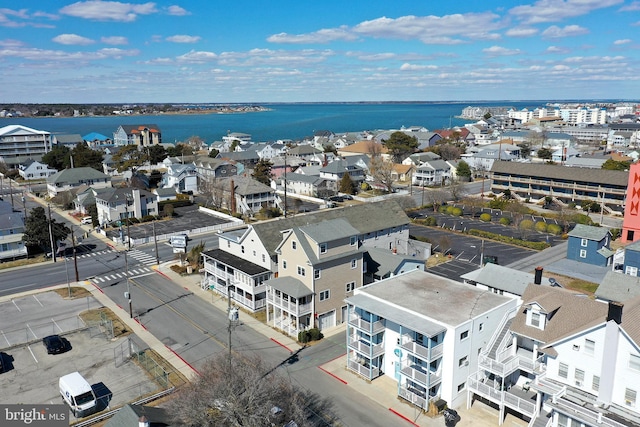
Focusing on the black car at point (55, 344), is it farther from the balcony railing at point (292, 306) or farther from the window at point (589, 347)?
the window at point (589, 347)

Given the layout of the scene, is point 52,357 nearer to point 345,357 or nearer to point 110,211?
point 345,357

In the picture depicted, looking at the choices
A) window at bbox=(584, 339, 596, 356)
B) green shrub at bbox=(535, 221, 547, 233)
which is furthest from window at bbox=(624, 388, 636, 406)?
green shrub at bbox=(535, 221, 547, 233)

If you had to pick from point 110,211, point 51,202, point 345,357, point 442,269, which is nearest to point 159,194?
point 110,211

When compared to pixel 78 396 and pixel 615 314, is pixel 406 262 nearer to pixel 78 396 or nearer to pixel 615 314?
pixel 615 314

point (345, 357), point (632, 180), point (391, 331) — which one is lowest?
point (345, 357)

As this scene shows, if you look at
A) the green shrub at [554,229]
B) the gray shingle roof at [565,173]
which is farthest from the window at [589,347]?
the gray shingle roof at [565,173]

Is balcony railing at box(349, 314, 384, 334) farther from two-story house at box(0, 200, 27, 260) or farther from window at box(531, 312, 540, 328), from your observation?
two-story house at box(0, 200, 27, 260)
